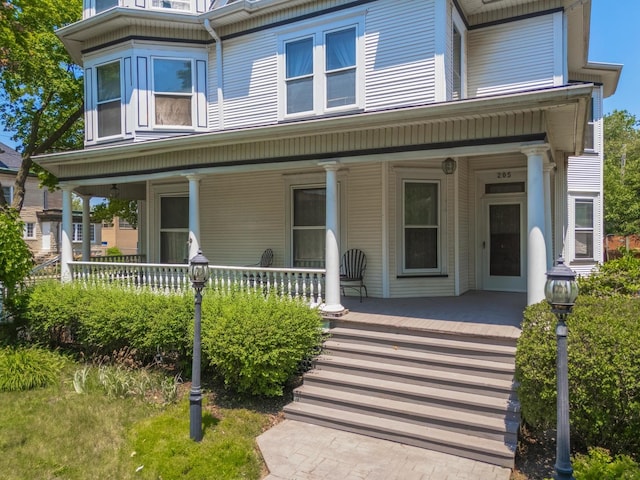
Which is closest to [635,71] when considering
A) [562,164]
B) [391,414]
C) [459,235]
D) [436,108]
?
[562,164]

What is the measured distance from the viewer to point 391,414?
4996 millimetres

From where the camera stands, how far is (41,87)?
1523 centimetres

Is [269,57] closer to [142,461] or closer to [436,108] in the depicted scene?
[436,108]

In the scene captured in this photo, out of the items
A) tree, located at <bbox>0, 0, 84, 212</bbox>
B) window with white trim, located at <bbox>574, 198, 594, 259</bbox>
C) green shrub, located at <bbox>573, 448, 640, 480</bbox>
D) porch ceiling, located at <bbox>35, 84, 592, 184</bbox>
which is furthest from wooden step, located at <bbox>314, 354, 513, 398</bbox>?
tree, located at <bbox>0, 0, 84, 212</bbox>

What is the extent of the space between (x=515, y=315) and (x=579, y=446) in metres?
2.74

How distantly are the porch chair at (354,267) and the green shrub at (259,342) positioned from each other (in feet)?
9.22

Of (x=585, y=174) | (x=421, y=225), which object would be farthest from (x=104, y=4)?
(x=585, y=174)

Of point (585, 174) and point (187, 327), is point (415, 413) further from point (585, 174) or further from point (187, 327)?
point (585, 174)

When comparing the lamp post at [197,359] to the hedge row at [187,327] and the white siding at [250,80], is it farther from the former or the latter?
the white siding at [250,80]

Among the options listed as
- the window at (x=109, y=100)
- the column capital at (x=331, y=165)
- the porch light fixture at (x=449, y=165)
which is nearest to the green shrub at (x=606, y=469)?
the column capital at (x=331, y=165)

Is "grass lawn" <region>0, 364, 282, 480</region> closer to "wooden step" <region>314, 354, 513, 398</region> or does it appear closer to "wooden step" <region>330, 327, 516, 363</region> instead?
"wooden step" <region>314, 354, 513, 398</region>

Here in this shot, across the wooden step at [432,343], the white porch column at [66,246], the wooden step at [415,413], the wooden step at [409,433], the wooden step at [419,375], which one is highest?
the white porch column at [66,246]

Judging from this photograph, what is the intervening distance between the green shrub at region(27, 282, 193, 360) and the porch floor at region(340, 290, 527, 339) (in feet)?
8.34

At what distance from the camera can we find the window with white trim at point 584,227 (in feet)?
39.6
